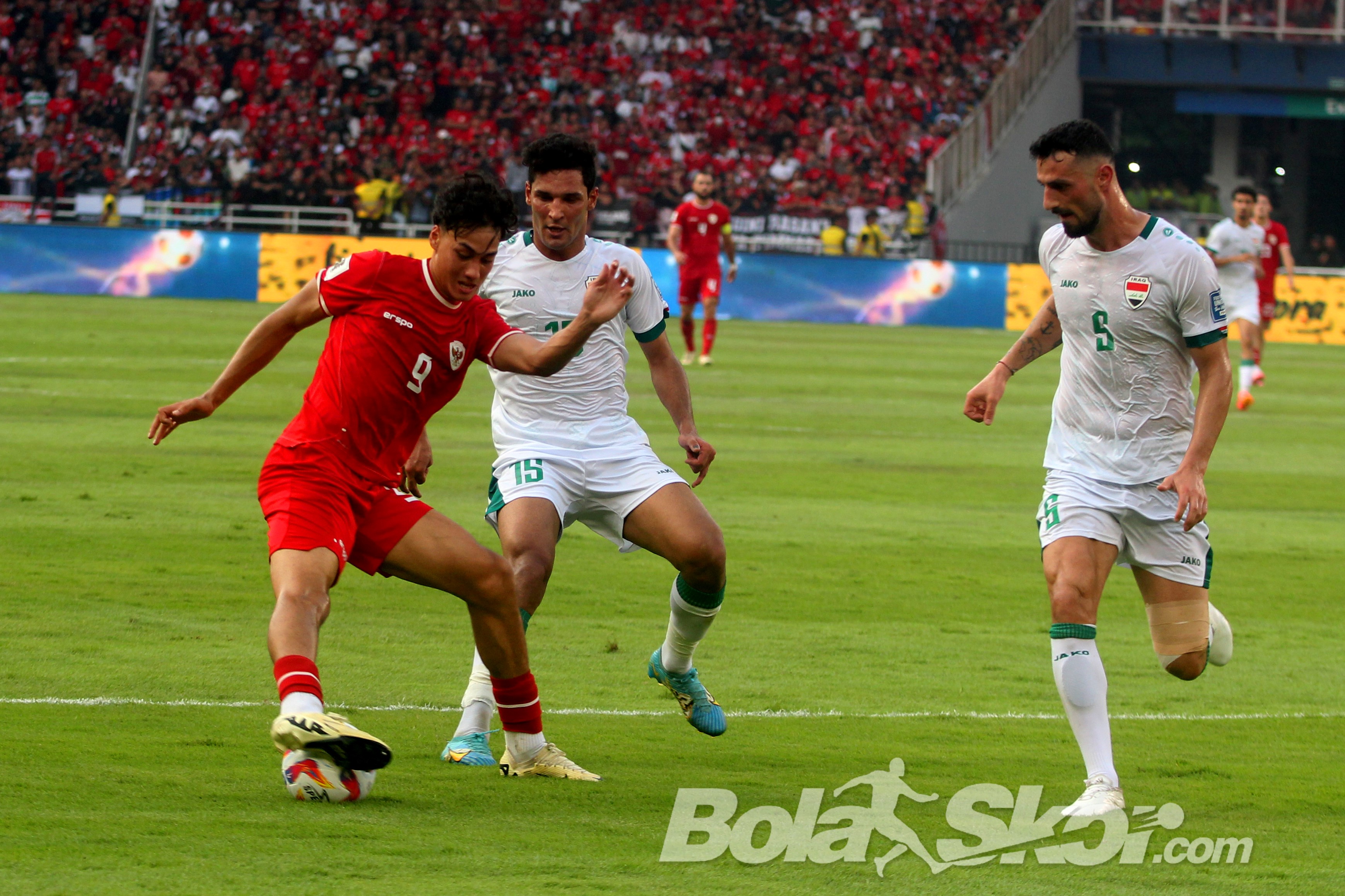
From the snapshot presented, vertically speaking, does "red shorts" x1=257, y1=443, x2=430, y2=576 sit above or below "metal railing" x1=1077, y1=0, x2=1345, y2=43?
below

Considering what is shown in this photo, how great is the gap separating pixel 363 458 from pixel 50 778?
1271 millimetres

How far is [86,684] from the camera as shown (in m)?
6.28

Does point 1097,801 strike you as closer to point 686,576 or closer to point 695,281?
point 686,576

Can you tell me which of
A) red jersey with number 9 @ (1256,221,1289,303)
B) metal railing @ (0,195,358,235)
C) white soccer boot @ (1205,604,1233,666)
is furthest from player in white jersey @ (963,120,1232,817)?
metal railing @ (0,195,358,235)

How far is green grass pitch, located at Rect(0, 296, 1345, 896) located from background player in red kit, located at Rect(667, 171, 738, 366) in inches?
265

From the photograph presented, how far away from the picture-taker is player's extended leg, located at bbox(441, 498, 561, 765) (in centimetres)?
560

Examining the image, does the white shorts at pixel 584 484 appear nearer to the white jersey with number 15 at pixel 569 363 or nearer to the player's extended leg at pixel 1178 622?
the white jersey with number 15 at pixel 569 363

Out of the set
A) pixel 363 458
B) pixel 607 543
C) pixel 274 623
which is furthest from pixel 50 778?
pixel 607 543

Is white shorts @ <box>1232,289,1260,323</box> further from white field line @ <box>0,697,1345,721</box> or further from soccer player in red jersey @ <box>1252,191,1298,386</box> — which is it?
white field line @ <box>0,697,1345,721</box>

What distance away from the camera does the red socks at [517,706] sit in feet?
17.6

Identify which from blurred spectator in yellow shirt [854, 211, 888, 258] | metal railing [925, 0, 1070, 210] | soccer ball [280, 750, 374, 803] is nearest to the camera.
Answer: soccer ball [280, 750, 374, 803]

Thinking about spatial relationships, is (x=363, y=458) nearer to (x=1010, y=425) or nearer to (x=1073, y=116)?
(x=1010, y=425)

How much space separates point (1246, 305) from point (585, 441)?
48.7ft

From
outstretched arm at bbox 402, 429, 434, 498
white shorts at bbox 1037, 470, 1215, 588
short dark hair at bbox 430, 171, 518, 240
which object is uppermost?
short dark hair at bbox 430, 171, 518, 240
